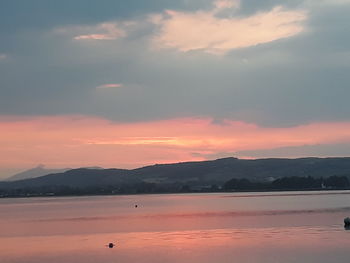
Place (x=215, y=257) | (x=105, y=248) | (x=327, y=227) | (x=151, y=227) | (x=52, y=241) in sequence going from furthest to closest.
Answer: (x=151, y=227), (x=327, y=227), (x=52, y=241), (x=105, y=248), (x=215, y=257)

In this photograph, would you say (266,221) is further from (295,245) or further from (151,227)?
(295,245)

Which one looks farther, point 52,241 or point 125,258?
point 52,241

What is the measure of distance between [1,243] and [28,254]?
32.2 feet

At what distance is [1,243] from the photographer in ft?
176

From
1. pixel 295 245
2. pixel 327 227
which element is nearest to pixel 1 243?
pixel 295 245

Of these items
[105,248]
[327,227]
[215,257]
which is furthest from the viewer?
[327,227]

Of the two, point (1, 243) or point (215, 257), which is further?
point (1, 243)

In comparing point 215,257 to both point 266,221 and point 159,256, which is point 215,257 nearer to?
point 159,256

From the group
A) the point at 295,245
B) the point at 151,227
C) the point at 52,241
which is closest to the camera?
the point at 295,245

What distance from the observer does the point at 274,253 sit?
40125mm

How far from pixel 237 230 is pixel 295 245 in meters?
14.6

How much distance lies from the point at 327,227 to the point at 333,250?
16792 mm

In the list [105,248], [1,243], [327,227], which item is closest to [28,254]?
[105,248]

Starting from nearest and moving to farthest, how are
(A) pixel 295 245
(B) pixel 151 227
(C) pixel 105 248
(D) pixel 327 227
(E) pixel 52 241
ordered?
(A) pixel 295 245
(C) pixel 105 248
(E) pixel 52 241
(D) pixel 327 227
(B) pixel 151 227
